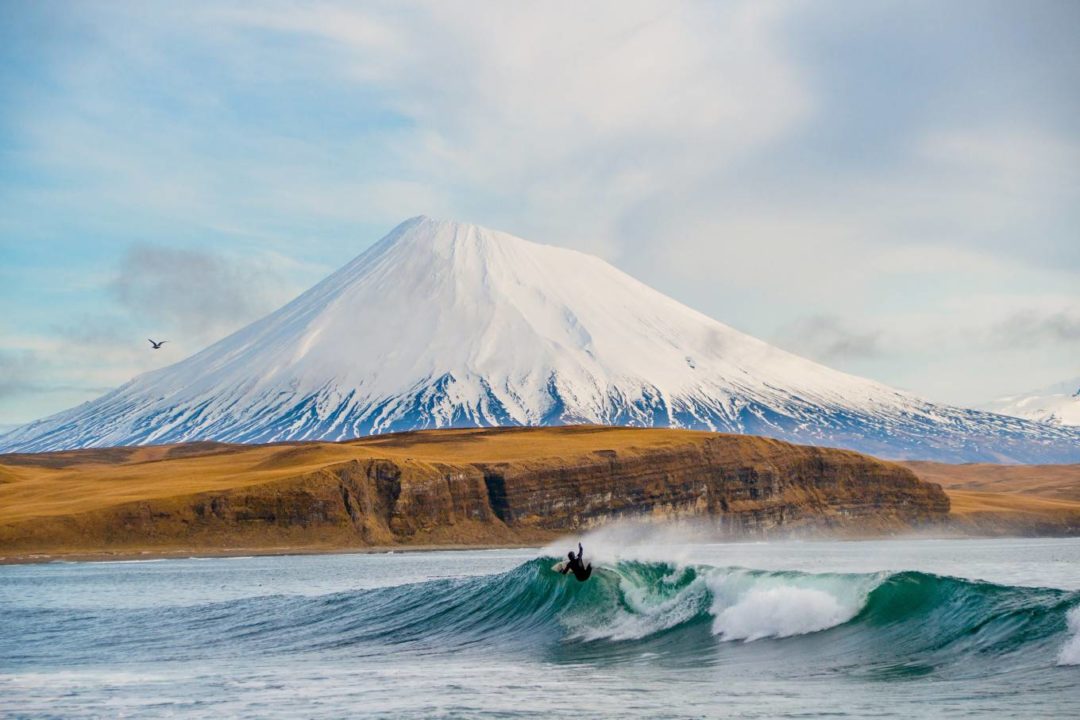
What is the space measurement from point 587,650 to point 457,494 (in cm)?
10103

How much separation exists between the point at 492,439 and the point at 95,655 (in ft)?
481

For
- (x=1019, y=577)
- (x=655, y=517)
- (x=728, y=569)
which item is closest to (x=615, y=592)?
(x=728, y=569)

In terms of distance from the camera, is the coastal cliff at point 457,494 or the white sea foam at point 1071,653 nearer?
the white sea foam at point 1071,653

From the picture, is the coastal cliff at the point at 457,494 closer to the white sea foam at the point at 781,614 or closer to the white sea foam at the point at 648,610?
the white sea foam at the point at 648,610

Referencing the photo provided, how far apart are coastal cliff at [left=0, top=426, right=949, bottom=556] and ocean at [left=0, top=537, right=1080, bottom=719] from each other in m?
68.2

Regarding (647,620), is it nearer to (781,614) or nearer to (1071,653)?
(781,614)

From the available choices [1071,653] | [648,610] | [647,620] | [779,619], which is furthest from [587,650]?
[1071,653]

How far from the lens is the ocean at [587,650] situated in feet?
83.0

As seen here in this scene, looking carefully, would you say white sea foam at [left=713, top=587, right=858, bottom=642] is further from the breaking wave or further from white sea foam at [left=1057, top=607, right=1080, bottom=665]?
white sea foam at [left=1057, top=607, right=1080, bottom=665]

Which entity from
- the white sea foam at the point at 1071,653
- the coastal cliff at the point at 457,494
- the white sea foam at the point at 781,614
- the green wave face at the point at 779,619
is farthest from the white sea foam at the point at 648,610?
the coastal cliff at the point at 457,494

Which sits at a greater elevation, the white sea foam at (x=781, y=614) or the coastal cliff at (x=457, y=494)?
the coastal cliff at (x=457, y=494)

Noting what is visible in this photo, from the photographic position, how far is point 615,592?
40.4m

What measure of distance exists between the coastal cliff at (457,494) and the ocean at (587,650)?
224 feet

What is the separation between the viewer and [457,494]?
135 metres
